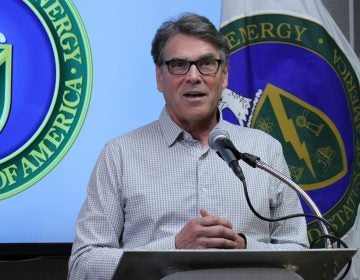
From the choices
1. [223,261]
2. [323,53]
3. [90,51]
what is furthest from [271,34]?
[223,261]

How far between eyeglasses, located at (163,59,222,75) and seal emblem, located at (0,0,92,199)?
2.12ft

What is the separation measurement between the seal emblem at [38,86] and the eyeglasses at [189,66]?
0.65 m

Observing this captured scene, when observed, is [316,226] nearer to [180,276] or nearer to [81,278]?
[81,278]

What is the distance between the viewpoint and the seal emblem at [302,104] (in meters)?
3.02

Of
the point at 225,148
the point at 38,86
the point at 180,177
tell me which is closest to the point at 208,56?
the point at 180,177

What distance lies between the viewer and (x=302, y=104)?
304 centimetres

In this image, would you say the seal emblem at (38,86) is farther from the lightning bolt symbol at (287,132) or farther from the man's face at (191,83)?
the lightning bolt symbol at (287,132)

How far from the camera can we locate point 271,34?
3.06 metres

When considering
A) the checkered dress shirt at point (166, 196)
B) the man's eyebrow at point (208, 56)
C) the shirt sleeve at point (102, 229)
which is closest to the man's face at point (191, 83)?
the man's eyebrow at point (208, 56)

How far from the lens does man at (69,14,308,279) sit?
2143mm

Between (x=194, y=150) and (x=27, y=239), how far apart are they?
0.81 metres

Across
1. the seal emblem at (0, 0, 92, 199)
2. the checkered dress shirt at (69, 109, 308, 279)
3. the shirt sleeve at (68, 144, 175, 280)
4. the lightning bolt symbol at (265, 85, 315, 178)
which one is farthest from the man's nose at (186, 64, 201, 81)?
the lightning bolt symbol at (265, 85, 315, 178)

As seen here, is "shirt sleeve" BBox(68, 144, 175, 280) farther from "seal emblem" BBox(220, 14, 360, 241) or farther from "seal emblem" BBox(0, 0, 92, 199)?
"seal emblem" BBox(220, 14, 360, 241)

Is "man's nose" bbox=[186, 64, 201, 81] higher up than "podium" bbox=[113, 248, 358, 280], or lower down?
higher up
